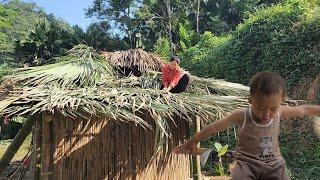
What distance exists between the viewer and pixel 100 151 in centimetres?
771

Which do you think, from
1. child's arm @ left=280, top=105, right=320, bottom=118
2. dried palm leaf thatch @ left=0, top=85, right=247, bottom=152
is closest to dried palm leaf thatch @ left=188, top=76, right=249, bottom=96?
dried palm leaf thatch @ left=0, top=85, right=247, bottom=152

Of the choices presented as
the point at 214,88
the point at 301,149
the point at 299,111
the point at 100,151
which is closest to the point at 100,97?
the point at 100,151

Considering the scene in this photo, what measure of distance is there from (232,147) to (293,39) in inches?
148

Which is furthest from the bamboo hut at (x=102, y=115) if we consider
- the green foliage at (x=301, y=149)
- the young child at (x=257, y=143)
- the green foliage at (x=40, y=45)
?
the green foliage at (x=40, y=45)

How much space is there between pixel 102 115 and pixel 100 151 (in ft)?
4.68

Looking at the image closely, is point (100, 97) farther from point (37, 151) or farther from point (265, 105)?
point (265, 105)

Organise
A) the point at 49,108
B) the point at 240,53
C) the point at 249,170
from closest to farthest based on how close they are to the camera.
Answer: the point at 249,170 < the point at 49,108 < the point at 240,53

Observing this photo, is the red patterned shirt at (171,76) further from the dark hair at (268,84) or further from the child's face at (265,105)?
the dark hair at (268,84)

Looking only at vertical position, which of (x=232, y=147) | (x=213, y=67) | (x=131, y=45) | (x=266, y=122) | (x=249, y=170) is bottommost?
(x=232, y=147)

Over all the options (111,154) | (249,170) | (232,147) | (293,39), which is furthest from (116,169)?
(293,39)

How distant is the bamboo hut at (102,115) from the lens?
655 cm

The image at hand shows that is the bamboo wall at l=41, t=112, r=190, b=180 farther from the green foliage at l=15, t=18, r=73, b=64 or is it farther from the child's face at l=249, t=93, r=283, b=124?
the green foliage at l=15, t=18, r=73, b=64

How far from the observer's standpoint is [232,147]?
43.7 feet

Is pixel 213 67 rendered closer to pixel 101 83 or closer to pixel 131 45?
pixel 101 83
